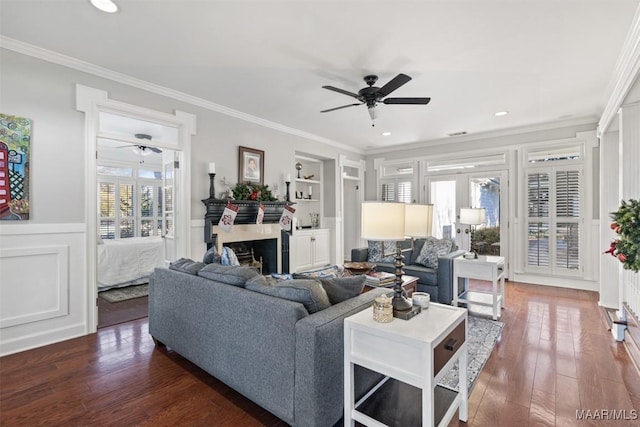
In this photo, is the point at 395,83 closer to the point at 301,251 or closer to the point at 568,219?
the point at 301,251

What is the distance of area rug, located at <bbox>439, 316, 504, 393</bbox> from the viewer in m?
2.23

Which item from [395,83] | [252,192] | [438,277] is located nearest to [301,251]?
[252,192]

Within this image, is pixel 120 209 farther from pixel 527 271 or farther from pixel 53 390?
pixel 527 271

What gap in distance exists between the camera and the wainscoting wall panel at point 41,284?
2.66m

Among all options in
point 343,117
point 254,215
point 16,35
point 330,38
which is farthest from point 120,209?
point 330,38

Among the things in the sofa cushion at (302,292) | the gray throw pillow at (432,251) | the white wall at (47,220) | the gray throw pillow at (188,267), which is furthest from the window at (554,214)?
the white wall at (47,220)

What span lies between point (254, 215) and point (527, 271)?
4.67 metres

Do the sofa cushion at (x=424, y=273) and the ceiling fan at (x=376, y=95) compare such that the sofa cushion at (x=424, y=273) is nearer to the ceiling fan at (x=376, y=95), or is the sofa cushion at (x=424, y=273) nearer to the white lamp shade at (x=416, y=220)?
the ceiling fan at (x=376, y=95)

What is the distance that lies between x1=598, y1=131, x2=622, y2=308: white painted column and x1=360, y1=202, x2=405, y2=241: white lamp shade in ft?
12.4

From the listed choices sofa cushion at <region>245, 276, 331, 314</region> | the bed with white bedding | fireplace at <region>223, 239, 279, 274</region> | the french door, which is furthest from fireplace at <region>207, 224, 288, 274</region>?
the french door

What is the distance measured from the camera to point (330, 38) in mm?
2592

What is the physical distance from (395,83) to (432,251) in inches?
90.8

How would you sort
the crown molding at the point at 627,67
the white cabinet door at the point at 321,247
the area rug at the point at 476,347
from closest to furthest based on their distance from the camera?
the area rug at the point at 476,347, the crown molding at the point at 627,67, the white cabinet door at the point at 321,247

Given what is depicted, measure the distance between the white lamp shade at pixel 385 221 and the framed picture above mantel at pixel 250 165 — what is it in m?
3.23
